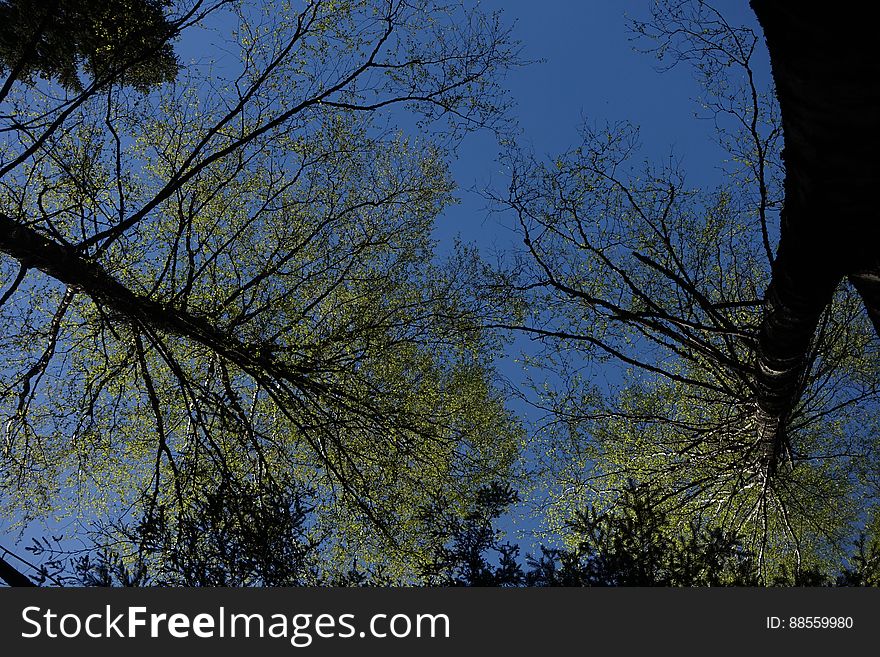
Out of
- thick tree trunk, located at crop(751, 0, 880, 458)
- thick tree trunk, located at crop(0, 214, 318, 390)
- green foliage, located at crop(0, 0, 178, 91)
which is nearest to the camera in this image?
thick tree trunk, located at crop(751, 0, 880, 458)

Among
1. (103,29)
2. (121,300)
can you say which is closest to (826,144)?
(121,300)

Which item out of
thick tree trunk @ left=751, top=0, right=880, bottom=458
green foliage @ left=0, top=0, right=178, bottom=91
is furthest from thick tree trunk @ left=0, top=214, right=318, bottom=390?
thick tree trunk @ left=751, top=0, right=880, bottom=458

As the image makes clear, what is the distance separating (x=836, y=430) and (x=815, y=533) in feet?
6.36

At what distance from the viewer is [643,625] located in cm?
237

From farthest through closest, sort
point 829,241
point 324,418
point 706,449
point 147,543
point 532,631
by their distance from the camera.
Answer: point 706,449 → point 324,418 → point 147,543 → point 829,241 → point 532,631

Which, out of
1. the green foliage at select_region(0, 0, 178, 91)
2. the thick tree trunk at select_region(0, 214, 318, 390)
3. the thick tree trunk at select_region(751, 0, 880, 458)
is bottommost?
the thick tree trunk at select_region(751, 0, 880, 458)

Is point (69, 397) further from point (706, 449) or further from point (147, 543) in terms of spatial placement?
point (706, 449)

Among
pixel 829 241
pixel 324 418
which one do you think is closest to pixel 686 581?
pixel 829 241

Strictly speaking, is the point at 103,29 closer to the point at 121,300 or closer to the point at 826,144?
the point at 121,300

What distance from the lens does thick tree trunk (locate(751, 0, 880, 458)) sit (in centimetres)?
170

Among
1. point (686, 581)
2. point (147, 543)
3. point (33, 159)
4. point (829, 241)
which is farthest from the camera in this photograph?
point (33, 159)

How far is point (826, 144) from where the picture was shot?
2.00 m

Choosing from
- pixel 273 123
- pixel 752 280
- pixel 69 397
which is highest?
pixel 273 123

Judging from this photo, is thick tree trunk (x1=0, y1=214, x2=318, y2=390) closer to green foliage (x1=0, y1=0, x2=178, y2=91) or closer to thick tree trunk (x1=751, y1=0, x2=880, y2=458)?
green foliage (x1=0, y1=0, x2=178, y2=91)
